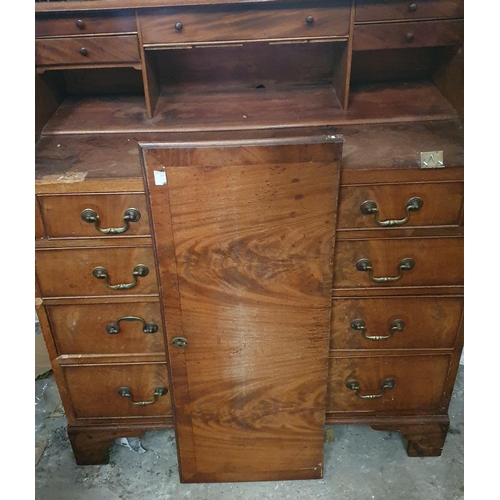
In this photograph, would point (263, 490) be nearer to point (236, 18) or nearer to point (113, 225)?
point (113, 225)

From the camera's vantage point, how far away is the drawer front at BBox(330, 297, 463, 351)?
1.47 metres

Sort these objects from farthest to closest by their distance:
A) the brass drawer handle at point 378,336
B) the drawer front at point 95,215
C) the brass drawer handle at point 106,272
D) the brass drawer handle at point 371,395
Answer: the brass drawer handle at point 371,395 → the brass drawer handle at point 378,336 → the brass drawer handle at point 106,272 → the drawer front at point 95,215

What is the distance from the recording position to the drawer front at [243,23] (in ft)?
4.45

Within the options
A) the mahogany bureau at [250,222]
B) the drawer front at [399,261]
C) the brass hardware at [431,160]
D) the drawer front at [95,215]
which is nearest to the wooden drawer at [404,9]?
the mahogany bureau at [250,222]

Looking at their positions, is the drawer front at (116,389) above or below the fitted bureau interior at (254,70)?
below

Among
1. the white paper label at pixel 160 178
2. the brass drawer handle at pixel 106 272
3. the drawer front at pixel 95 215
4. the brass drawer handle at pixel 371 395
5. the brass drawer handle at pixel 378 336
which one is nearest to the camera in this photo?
the white paper label at pixel 160 178

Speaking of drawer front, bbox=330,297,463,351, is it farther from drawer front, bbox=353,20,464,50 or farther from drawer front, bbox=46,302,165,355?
drawer front, bbox=353,20,464,50

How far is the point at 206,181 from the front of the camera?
45.9 inches

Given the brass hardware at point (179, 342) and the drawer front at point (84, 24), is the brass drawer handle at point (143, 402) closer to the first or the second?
the brass hardware at point (179, 342)

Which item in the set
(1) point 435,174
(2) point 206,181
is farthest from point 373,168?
(2) point 206,181

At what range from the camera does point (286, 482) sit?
67.6 inches

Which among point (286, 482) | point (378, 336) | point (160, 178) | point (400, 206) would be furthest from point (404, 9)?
point (286, 482)

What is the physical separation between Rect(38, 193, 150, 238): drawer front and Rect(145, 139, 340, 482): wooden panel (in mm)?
103

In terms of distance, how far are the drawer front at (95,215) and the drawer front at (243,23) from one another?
48 centimetres
